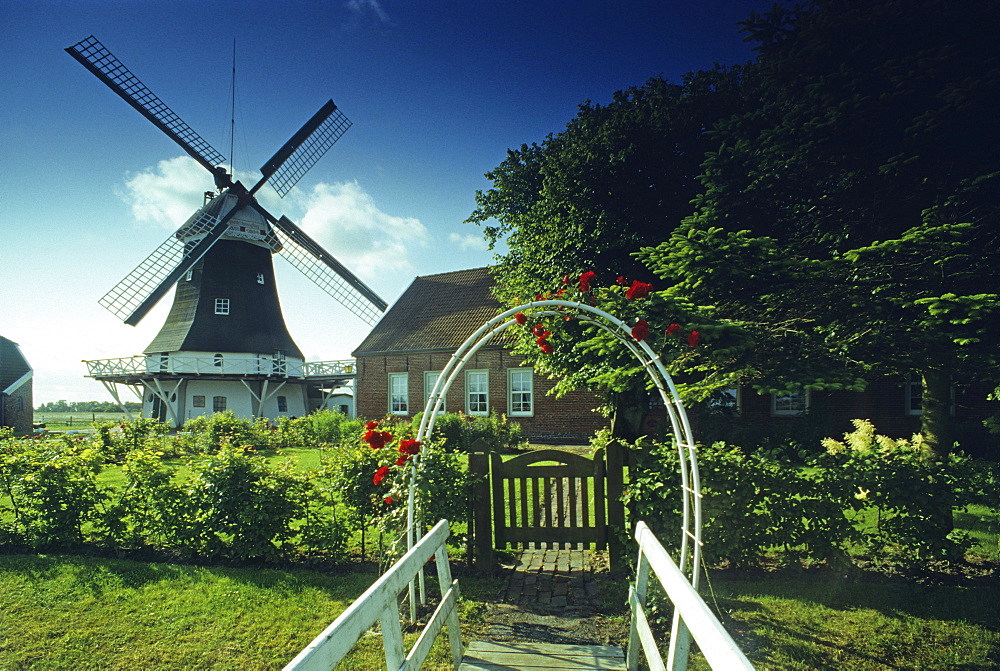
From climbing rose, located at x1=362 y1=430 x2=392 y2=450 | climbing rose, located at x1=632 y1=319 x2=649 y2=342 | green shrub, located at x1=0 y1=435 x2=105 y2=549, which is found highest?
climbing rose, located at x1=632 y1=319 x2=649 y2=342

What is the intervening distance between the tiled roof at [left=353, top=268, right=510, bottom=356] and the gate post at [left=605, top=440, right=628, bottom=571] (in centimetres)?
1433

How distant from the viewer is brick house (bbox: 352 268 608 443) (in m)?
19.2

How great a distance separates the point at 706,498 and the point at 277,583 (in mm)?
4299

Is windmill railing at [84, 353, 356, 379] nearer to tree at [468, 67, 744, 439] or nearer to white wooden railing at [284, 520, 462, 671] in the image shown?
tree at [468, 67, 744, 439]

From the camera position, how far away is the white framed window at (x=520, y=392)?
1989cm

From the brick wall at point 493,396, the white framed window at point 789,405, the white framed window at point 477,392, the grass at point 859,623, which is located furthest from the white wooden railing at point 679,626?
the white framed window at point 477,392

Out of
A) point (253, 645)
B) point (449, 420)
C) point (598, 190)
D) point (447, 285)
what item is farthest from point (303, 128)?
point (253, 645)

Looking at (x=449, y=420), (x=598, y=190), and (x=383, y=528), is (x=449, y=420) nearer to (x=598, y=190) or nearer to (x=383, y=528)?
(x=598, y=190)

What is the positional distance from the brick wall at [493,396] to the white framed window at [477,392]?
0.14 m

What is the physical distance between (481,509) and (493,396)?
14.4 meters

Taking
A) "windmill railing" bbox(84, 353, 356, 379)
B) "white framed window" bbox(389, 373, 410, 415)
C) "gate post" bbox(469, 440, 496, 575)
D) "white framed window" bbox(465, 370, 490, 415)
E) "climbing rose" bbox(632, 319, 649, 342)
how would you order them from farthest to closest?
"windmill railing" bbox(84, 353, 356, 379)
"white framed window" bbox(389, 373, 410, 415)
"white framed window" bbox(465, 370, 490, 415)
"gate post" bbox(469, 440, 496, 575)
"climbing rose" bbox(632, 319, 649, 342)

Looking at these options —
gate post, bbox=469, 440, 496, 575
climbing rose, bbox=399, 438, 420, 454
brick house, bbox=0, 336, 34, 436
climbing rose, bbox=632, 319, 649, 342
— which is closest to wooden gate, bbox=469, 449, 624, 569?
gate post, bbox=469, 440, 496, 575

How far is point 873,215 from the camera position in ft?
20.9

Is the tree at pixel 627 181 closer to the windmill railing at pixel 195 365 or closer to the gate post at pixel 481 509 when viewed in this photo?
the gate post at pixel 481 509
